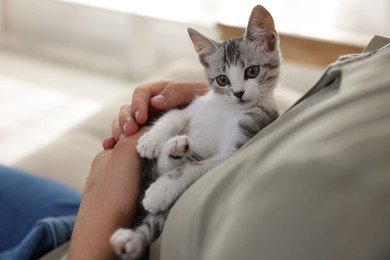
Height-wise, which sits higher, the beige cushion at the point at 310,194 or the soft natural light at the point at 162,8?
the beige cushion at the point at 310,194

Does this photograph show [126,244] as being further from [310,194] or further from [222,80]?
[222,80]

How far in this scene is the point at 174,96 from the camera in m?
1.16

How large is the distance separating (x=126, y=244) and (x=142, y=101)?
0.39m

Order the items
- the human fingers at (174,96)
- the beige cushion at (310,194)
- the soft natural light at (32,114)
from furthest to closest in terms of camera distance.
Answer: the soft natural light at (32,114)
the human fingers at (174,96)
the beige cushion at (310,194)

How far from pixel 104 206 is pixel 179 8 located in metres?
2.23

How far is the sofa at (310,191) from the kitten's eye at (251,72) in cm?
45

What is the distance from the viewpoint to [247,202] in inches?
20.5

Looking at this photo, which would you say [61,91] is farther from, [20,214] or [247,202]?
[247,202]

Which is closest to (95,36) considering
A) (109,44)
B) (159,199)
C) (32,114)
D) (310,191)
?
(109,44)

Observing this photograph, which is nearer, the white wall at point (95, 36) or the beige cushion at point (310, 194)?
the beige cushion at point (310, 194)

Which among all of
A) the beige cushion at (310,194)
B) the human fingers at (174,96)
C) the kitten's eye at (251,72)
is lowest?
the human fingers at (174,96)

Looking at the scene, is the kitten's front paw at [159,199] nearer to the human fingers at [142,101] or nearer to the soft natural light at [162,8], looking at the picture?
the human fingers at [142,101]

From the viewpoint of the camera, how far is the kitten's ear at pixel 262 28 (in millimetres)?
1025

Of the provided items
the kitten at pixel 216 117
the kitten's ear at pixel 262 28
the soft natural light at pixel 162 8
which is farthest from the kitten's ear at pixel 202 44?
the soft natural light at pixel 162 8
